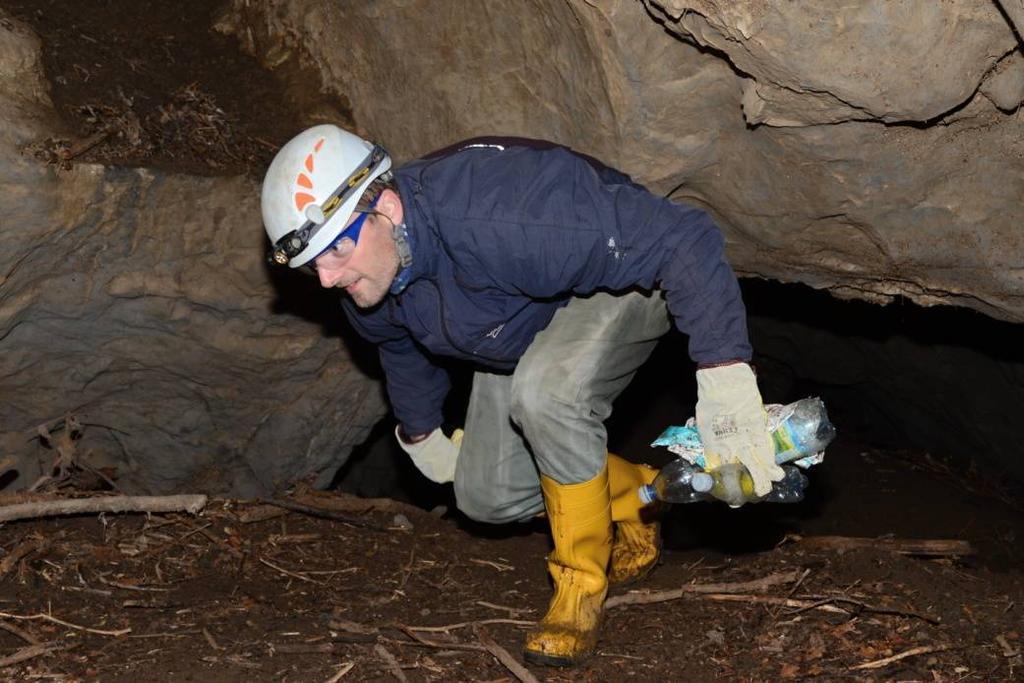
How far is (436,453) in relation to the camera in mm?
4641

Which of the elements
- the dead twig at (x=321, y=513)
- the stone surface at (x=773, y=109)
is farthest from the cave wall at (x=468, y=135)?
the dead twig at (x=321, y=513)

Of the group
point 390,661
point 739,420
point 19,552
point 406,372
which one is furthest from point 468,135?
point 19,552

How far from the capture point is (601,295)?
13.2 ft

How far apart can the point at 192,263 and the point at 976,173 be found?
3.37m

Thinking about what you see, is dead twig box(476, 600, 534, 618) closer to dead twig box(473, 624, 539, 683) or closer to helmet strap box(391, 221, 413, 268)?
dead twig box(473, 624, 539, 683)

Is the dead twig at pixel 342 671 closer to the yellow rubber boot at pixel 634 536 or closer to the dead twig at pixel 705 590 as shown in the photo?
the dead twig at pixel 705 590

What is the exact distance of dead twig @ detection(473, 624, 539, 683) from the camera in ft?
11.3

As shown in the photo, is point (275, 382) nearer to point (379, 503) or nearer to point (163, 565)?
point (379, 503)

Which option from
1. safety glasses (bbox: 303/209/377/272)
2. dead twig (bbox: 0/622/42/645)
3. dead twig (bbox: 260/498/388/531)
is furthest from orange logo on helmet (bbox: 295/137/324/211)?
dead twig (bbox: 260/498/388/531)

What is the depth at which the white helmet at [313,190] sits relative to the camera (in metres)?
3.41

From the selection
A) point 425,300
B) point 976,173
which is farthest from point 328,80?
point 976,173

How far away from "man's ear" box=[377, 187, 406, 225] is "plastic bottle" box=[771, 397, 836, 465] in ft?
4.64

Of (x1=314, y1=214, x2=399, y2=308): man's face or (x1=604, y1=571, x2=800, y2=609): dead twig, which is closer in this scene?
(x1=314, y1=214, x2=399, y2=308): man's face

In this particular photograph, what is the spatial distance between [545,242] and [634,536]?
1.76 m
